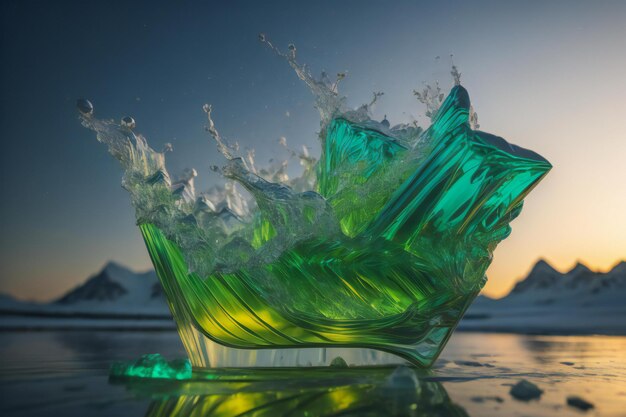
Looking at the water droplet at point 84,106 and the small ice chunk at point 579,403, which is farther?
the water droplet at point 84,106

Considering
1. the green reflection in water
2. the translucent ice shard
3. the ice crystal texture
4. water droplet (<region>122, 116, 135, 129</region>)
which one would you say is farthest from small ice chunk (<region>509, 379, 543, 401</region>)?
water droplet (<region>122, 116, 135, 129</region>)

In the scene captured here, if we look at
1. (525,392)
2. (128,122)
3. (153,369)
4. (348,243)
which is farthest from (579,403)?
(128,122)

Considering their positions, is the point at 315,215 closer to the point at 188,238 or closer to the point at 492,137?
the point at 188,238

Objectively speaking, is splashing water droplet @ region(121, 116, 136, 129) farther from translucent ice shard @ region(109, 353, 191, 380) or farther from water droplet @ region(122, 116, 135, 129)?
translucent ice shard @ region(109, 353, 191, 380)

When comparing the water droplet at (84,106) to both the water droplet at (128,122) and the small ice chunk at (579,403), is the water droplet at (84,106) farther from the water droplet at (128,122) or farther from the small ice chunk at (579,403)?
the small ice chunk at (579,403)

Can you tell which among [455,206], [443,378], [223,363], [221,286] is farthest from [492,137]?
[223,363]

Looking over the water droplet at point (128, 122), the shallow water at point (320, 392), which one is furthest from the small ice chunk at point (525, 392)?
the water droplet at point (128, 122)

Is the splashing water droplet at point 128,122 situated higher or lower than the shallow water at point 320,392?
higher
